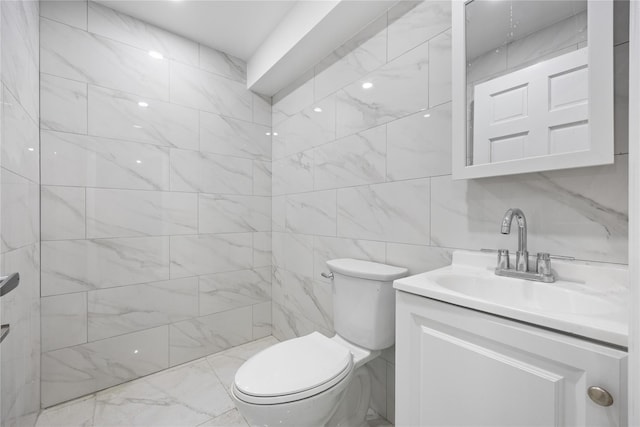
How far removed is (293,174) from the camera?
2133mm

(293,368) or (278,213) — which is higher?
(278,213)

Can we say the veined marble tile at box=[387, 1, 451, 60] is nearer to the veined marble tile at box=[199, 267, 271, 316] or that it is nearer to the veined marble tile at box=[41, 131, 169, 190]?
the veined marble tile at box=[41, 131, 169, 190]

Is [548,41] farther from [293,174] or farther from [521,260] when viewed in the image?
[293,174]

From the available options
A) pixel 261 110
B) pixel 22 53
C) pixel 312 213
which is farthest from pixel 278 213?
pixel 22 53

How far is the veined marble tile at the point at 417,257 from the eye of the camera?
49.4 inches

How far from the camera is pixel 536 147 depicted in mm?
967

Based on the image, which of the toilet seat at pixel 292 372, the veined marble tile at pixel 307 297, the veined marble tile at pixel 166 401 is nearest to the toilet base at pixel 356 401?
the toilet seat at pixel 292 372

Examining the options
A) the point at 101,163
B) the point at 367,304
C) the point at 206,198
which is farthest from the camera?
the point at 206,198

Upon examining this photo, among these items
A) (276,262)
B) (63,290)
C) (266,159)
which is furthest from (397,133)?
(63,290)

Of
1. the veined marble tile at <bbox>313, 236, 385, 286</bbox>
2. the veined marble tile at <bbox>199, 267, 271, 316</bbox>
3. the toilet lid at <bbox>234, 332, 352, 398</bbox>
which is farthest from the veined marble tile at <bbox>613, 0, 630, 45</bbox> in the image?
the veined marble tile at <bbox>199, 267, 271, 316</bbox>

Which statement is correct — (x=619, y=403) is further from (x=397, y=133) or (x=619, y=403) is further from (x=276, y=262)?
(x=276, y=262)

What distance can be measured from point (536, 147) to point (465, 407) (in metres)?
0.83

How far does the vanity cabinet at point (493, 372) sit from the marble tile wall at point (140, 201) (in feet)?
5.07

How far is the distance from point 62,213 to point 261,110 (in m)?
1.46
